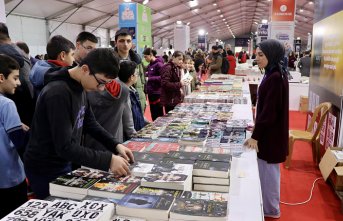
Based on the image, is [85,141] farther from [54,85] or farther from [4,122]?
[54,85]

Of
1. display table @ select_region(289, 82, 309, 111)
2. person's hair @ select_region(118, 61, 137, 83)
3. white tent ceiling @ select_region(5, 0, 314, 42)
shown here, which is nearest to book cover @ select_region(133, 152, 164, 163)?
person's hair @ select_region(118, 61, 137, 83)

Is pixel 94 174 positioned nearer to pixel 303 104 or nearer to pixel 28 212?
pixel 28 212


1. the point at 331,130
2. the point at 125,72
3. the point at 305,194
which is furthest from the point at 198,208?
the point at 331,130

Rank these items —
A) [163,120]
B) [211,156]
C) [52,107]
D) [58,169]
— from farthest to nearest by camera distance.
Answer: [163,120], [211,156], [58,169], [52,107]

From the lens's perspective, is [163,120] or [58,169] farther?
[163,120]

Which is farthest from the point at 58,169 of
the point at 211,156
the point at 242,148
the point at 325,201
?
the point at 325,201

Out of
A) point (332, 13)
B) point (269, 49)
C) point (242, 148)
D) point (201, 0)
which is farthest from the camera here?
point (201, 0)

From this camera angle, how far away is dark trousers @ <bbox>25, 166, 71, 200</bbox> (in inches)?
70.6

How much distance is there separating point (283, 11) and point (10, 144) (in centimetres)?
895

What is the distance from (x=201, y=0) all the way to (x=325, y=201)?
16.3 meters

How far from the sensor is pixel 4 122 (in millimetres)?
2012

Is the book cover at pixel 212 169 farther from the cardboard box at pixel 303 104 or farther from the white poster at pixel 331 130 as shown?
the cardboard box at pixel 303 104

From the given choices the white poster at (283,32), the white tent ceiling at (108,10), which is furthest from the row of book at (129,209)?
the white tent ceiling at (108,10)

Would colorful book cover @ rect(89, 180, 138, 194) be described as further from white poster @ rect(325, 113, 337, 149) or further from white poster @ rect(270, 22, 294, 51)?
white poster @ rect(270, 22, 294, 51)
